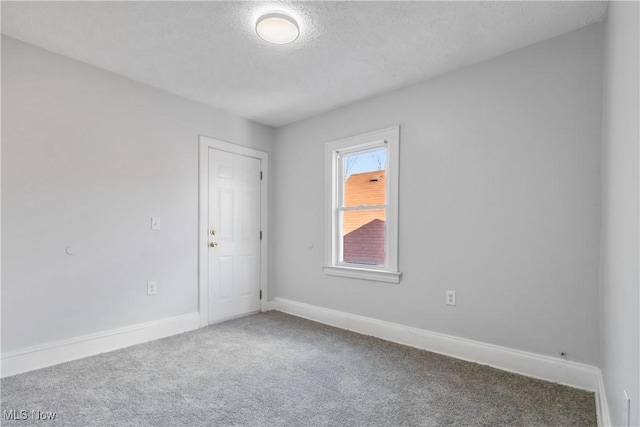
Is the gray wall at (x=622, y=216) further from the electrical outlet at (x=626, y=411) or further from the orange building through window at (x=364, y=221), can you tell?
the orange building through window at (x=364, y=221)

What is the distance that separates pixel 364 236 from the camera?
3.56 meters

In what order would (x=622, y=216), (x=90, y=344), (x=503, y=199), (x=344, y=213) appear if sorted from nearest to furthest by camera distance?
(x=622, y=216)
(x=503, y=199)
(x=90, y=344)
(x=344, y=213)

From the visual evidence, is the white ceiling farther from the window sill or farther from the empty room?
the window sill

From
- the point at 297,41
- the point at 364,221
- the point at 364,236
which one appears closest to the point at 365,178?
the point at 364,221

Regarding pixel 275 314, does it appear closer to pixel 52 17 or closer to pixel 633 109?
pixel 52 17

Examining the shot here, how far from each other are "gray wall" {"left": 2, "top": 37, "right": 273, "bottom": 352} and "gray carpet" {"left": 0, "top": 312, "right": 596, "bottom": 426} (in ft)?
1.53

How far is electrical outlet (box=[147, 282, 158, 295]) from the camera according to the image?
314 cm

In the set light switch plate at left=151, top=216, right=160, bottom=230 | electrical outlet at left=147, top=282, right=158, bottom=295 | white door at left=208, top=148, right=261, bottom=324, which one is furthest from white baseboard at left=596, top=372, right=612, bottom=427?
light switch plate at left=151, top=216, right=160, bottom=230

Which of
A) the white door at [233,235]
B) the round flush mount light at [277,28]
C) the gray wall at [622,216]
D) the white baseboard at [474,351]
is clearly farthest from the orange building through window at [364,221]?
the gray wall at [622,216]

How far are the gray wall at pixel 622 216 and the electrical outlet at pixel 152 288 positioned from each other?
11.2 ft

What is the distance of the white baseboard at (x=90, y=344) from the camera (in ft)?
7.77

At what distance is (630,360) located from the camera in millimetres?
1130

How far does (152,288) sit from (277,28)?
2.60 meters

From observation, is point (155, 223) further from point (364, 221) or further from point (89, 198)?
point (364, 221)
